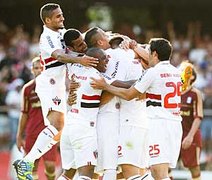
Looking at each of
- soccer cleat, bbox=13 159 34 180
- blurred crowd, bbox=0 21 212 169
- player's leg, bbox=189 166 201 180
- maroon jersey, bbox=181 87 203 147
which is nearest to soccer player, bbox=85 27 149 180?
soccer cleat, bbox=13 159 34 180

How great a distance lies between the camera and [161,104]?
1303 centimetres

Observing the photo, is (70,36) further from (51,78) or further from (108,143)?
(108,143)

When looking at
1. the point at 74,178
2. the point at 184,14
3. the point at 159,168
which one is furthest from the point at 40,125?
the point at 184,14

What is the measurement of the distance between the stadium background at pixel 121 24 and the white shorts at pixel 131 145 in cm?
1051

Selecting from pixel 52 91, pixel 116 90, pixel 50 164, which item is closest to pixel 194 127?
pixel 50 164

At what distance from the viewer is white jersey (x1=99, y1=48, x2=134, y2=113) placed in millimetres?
13125

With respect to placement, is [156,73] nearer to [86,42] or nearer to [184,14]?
[86,42]

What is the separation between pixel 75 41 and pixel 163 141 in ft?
6.00

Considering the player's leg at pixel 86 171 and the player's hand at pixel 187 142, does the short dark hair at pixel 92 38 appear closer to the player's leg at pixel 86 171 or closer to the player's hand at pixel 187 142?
the player's leg at pixel 86 171

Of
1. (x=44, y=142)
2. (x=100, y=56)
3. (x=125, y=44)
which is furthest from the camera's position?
(x=44, y=142)

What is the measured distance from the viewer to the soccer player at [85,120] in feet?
42.4

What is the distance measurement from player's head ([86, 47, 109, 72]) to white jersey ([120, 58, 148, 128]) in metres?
0.36

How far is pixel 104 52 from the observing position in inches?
512

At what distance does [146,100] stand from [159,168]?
95 centimetres
